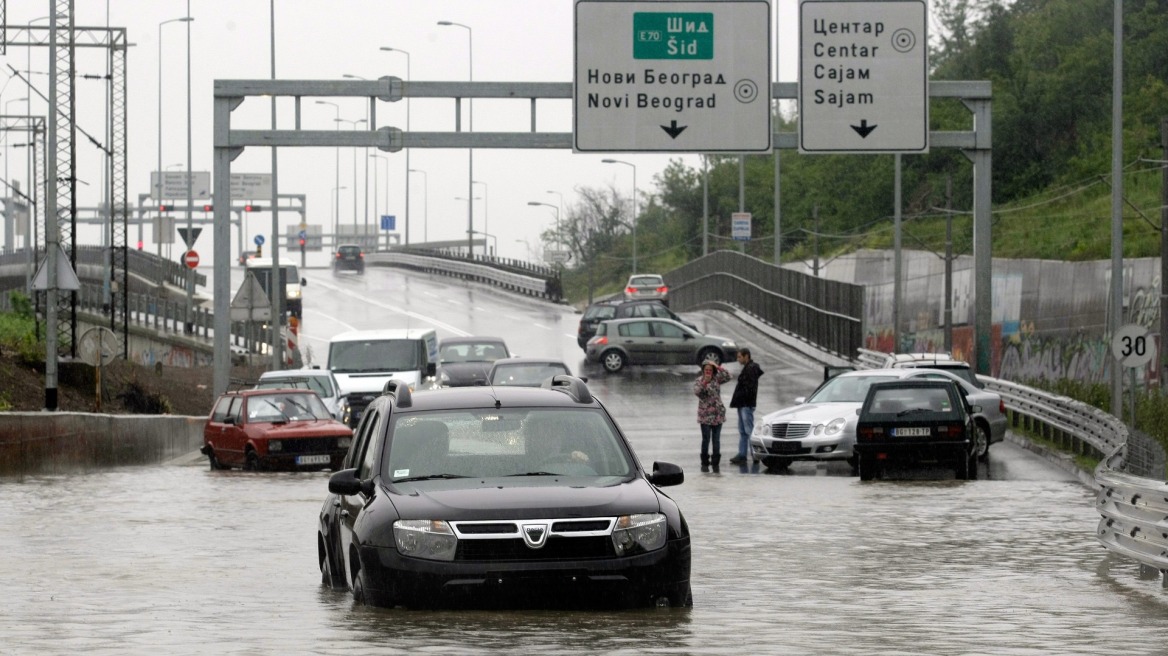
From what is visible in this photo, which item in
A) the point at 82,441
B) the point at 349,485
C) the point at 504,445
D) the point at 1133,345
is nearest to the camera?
the point at 349,485

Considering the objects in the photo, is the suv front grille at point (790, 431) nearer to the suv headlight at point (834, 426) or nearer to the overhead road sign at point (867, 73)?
the suv headlight at point (834, 426)

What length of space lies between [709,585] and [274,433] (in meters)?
16.8

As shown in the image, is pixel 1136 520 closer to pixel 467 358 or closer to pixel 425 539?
pixel 425 539

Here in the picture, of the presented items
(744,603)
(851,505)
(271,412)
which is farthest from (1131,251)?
(744,603)

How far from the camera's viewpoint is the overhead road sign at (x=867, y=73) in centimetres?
3275

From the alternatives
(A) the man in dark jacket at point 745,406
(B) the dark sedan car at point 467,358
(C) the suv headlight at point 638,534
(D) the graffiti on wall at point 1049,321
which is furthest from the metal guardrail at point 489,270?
(C) the suv headlight at point 638,534

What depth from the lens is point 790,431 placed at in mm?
26859

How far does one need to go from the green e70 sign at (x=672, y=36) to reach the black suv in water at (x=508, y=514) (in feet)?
72.8

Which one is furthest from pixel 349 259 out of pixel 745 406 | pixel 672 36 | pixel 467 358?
pixel 745 406

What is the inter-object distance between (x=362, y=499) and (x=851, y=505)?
10.6 metres

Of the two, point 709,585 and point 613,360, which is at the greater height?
point 709,585

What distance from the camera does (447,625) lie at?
949 centimetres

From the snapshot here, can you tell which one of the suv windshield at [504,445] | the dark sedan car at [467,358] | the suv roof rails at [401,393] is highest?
the suv roof rails at [401,393]

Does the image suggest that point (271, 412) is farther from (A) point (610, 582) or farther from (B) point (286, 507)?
(A) point (610, 582)
